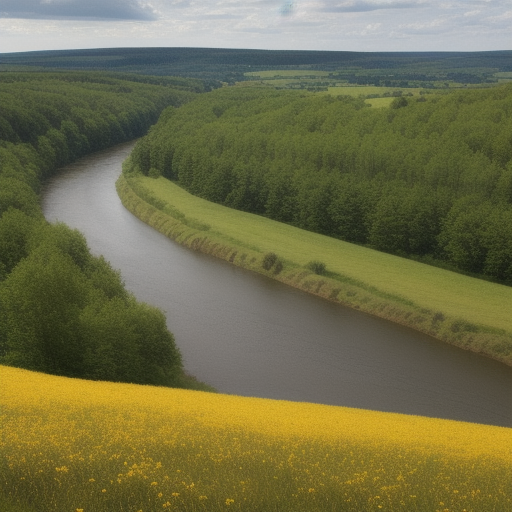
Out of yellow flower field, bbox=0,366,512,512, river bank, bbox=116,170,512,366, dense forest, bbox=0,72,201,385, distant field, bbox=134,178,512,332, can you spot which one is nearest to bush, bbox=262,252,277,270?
river bank, bbox=116,170,512,366

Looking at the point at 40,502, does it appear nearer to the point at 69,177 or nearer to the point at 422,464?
the point at 422,464

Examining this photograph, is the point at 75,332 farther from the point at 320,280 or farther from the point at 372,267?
the point at 372,267

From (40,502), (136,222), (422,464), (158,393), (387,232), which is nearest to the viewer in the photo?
(40,502)

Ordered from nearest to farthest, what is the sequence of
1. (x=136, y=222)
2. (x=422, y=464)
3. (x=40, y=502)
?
(x=40, y=502) → (x=422, y=464) → (x=136, y=222)

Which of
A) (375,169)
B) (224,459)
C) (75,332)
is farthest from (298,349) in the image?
(375,169)

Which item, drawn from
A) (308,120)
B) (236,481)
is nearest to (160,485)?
(236,481)

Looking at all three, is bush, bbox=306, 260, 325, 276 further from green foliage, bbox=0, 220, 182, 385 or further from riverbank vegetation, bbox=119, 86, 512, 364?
Answer: green foliage, bbox=0, 220, 182, 385
